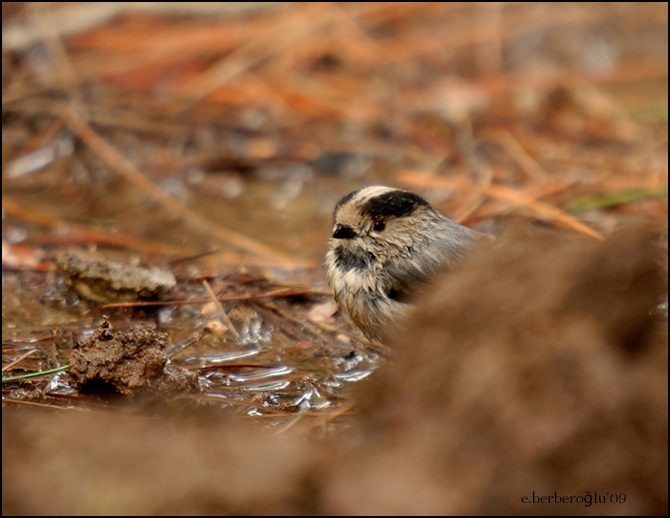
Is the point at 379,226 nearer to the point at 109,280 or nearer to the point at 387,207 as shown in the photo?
the point at 387,207

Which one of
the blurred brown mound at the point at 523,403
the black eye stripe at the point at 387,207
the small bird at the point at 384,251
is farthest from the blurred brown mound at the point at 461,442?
the black eye stripe at the point at 387,207

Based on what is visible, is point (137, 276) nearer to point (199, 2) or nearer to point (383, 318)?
point (383, 318)

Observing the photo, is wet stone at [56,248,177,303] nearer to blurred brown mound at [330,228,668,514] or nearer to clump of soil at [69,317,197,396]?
clump of soil at [69,317,197,396]

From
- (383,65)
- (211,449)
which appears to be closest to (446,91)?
(383,65)

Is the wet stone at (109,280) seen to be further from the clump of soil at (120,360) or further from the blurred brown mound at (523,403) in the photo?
the blurred brown mound at (523,403)

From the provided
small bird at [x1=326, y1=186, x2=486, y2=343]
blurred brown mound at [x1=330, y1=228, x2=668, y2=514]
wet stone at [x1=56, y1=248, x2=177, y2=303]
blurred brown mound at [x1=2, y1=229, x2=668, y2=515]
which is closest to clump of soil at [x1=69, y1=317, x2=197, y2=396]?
wet stone at [x1=56, y1=248, x2=177, y2=303]

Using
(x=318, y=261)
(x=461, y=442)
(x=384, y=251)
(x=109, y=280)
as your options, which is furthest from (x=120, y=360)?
(x=318, y=261)
